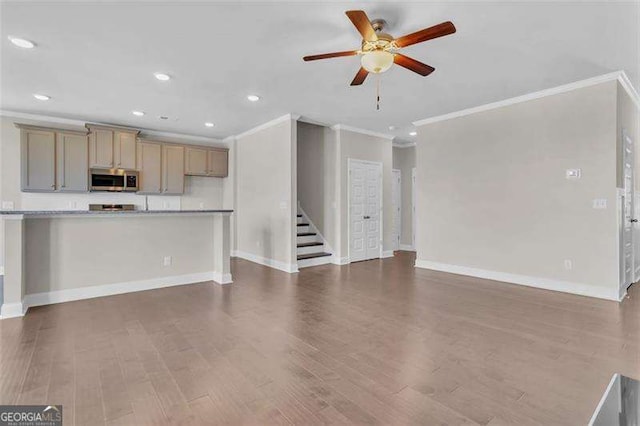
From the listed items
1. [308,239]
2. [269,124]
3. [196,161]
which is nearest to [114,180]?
[196,161]

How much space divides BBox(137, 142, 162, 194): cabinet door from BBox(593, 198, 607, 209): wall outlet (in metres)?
7.45

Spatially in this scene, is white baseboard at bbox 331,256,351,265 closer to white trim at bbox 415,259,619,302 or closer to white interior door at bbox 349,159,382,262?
white interior door at bbox 349,159,382,262

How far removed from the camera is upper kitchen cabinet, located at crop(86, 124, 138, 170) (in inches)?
239

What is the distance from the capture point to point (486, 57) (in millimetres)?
3510

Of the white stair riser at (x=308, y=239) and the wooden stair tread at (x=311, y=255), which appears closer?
the wooden stair tread at (x=311, y=255)

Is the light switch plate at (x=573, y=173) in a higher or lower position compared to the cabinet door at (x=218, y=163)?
lower

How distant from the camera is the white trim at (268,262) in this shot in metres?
5.82

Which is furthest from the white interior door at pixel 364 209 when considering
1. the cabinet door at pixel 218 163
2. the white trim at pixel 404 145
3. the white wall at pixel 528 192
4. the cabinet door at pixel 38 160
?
the cabinet door at pixel 38 160

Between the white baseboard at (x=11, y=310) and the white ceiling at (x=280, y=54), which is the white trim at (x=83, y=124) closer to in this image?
the white ceiling at (x=280, y=54)

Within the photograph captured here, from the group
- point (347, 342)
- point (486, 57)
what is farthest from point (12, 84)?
point (486, 57)

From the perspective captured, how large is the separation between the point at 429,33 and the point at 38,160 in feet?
21.3

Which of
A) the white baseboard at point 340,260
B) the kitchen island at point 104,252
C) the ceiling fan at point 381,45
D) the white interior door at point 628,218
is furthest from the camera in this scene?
the white baseboard at point 340,260

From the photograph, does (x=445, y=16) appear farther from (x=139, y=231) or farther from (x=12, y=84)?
(x=12, y=84)

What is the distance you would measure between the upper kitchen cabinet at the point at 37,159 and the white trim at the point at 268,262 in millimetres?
3642
